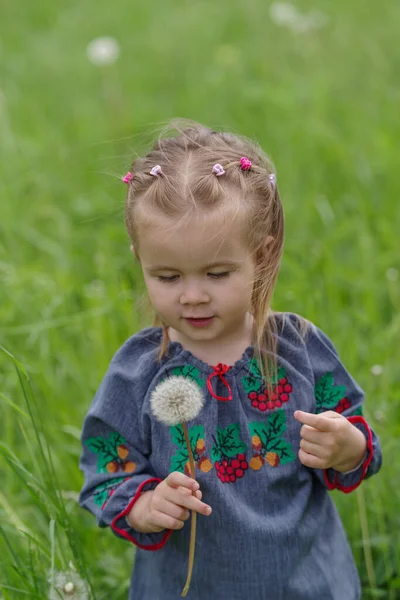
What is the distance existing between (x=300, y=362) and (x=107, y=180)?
2.48 meters

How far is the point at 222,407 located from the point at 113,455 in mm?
245

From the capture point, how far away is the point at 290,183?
3.76 meters

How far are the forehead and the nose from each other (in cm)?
4

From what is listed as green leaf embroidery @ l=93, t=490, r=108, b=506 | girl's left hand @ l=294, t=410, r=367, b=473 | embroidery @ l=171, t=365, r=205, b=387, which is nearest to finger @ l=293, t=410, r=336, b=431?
girl's left hand @ l=294, t=410, r=367, b=473

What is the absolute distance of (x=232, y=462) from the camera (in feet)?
5.60

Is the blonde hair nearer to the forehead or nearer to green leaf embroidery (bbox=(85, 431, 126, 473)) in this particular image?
the forehead

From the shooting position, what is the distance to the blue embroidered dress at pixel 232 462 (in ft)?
5.59

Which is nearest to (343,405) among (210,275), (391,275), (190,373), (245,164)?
(190,373)

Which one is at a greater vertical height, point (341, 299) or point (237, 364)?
point (341, 299)

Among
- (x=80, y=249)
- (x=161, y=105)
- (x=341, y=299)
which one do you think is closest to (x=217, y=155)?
(x=341, y=299)

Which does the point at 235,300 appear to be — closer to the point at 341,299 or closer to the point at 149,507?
the point at 149,507

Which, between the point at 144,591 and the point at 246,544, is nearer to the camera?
the point at 246,544

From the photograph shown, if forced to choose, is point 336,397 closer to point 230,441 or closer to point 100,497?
point 230,441

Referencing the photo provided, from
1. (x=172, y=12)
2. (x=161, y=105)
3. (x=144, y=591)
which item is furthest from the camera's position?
(x=172, y=12)
